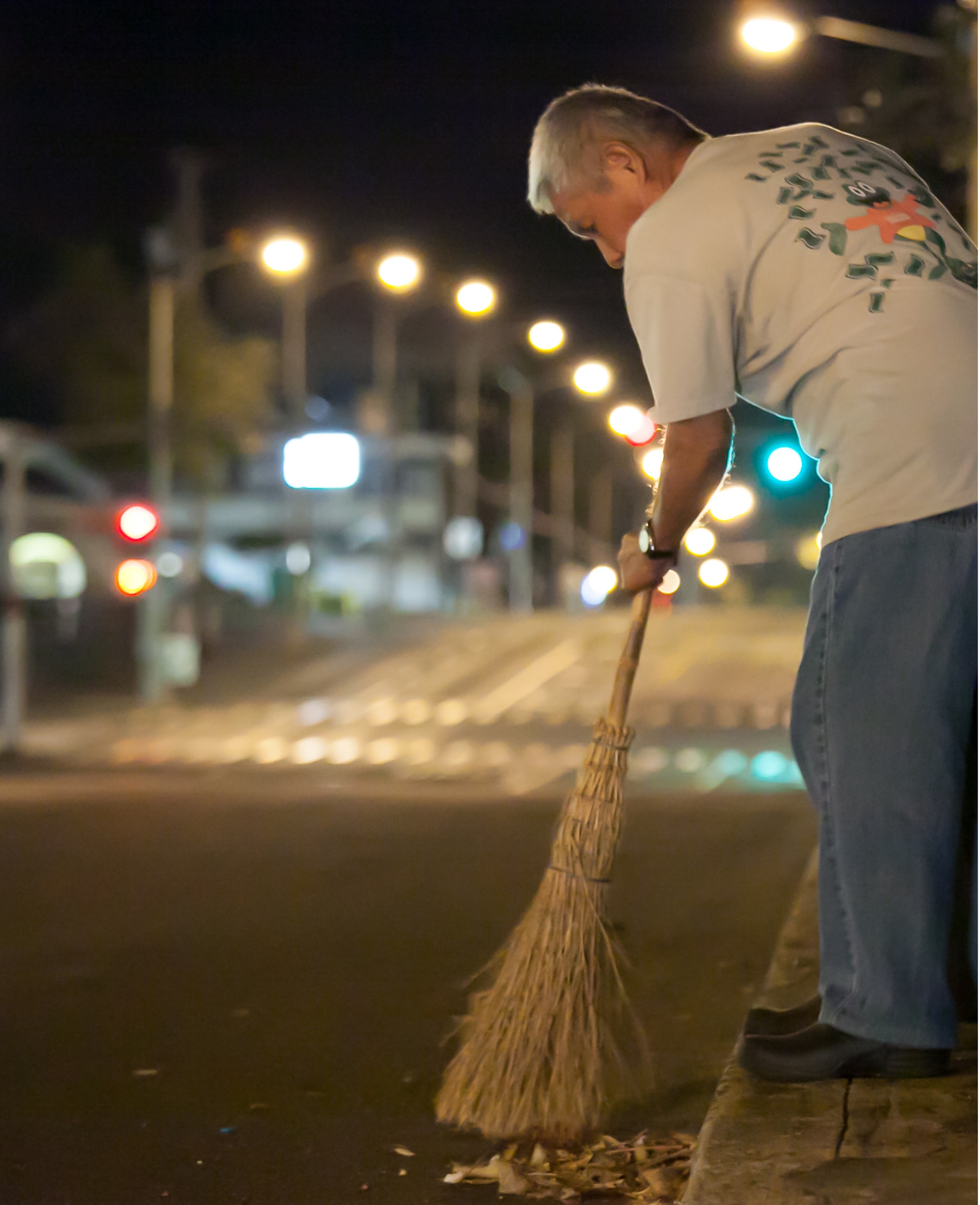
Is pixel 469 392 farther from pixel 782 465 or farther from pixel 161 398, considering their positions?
pixel 782 465

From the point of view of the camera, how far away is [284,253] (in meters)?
23.0

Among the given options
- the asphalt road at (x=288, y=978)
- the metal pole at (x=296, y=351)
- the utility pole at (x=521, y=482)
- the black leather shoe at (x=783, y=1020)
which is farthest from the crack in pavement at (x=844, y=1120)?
the utility pole at (x=521, y=482)

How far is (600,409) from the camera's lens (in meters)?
89.9

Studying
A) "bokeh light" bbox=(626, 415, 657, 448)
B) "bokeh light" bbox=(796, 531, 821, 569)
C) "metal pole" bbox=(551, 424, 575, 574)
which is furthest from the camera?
"bokeh light" bbox=(796, 531, 821, 569)

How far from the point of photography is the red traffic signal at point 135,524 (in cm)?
2341

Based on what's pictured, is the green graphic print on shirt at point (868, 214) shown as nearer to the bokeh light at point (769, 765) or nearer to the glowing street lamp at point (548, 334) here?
the bokeh light at point (769, 765)

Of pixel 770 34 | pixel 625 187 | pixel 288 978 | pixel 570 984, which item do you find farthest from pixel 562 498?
pixel 625 187

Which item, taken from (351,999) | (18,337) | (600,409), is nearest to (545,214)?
(351,999)

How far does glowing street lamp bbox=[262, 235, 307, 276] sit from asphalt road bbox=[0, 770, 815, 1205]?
1242cm

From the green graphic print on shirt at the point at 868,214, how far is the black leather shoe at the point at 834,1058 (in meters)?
1.32

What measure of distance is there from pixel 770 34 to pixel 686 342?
621 inches

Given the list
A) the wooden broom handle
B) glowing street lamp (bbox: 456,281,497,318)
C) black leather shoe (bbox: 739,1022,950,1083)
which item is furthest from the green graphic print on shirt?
glowing street lamp (bbox: 456,281,497,318)

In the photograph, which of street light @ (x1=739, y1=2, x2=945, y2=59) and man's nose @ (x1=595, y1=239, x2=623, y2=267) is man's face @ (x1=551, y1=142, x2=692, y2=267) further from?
street light @ (x1=739, y1=2, x2=945, y2=59)

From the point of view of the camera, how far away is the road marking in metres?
24.8
